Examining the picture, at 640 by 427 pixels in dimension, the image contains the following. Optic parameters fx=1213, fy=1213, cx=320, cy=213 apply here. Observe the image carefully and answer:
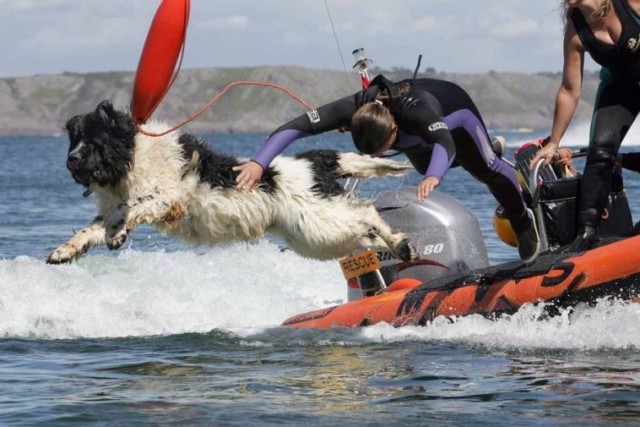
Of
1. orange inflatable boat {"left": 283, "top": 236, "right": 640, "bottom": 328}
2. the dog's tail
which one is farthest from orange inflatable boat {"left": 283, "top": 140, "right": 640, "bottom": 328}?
the dog's tail

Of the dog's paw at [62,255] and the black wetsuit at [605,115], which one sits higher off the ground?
the black wetsuit at [605,115]

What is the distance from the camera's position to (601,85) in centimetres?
761

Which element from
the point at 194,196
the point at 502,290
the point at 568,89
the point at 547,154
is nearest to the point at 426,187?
the point at 502,290

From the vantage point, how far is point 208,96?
19100 centimetres

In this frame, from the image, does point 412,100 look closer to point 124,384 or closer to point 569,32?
point 569,32

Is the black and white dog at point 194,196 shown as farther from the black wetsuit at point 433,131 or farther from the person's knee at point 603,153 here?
the person's knee at point 603,153

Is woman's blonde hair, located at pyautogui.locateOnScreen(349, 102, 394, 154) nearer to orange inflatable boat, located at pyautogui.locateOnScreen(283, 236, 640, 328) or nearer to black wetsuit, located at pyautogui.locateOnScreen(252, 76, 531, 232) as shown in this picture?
black wetsuit, located at pyautogui.locateOnScreen(252, 76, 531, 232)

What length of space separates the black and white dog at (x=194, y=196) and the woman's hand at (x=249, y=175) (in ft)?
0.95

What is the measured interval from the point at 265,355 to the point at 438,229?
1.74 metres

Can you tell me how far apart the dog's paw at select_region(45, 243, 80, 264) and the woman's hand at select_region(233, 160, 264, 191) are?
44.5 inches

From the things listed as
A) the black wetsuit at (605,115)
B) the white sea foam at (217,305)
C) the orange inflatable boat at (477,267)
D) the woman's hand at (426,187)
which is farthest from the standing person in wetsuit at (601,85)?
the woman's hand at (426,187)

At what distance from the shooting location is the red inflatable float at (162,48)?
759cm

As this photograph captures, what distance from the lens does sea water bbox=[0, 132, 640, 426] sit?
593cm

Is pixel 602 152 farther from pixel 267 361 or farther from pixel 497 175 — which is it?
pixel 267 361
